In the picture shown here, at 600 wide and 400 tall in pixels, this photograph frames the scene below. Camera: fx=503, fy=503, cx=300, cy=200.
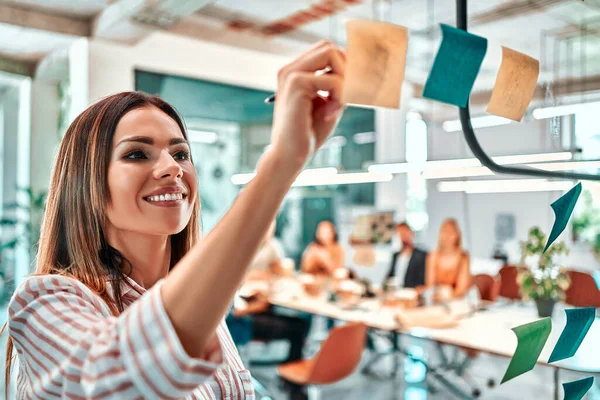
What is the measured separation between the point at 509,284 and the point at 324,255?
1.95m

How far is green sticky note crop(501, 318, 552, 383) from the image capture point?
0.71m

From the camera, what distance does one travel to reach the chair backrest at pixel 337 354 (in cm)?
340

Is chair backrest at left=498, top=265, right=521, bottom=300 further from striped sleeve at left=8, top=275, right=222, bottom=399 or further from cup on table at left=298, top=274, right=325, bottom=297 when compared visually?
striped sleeve at left=8, top=275, right=222, bottom=399

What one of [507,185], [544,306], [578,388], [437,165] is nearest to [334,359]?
[544,306]

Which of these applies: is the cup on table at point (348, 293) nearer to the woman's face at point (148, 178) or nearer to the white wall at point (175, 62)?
the white wall at point (175, 62)

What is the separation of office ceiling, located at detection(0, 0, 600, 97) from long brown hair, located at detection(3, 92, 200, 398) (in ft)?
12.2

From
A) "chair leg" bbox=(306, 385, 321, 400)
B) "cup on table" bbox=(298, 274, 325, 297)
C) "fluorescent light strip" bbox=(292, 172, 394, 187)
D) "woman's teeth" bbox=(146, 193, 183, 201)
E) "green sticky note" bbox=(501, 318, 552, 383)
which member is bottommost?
"chair leg" bbox=(306, 385, 321, 400)

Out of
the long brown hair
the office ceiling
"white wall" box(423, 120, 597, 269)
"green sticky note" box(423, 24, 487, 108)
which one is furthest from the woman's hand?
"white wall" box(423, 120, 597, 269)

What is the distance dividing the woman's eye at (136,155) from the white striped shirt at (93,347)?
7.6 inches

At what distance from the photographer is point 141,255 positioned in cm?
85

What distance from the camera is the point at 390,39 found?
0.50 m

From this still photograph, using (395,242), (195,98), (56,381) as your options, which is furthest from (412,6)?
(56,381)

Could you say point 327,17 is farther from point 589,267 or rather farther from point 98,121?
point 589,267

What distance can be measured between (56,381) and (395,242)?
8.76 m
